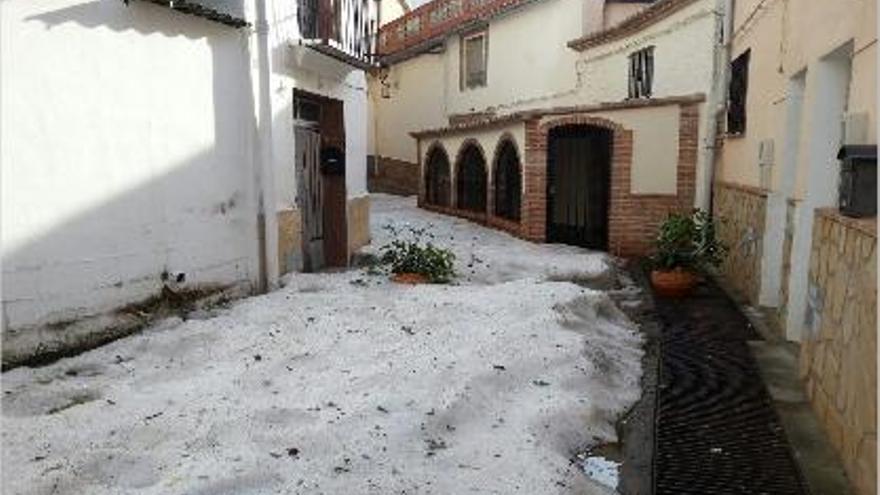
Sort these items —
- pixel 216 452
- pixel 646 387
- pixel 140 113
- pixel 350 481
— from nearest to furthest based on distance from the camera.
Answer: pixel 350 481 → pixel 216 452 → pixel 646 387 → pixel 140 113

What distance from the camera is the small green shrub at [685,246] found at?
29.3ft

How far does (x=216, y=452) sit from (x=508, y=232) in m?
10.6

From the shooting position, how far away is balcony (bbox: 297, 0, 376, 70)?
8.89 m

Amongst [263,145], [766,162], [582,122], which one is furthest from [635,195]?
[263,145]

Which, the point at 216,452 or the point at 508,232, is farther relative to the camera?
the point at 508,232

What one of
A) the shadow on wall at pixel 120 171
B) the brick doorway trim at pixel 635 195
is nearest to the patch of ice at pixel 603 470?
the shadow on wall at pixel 120 171

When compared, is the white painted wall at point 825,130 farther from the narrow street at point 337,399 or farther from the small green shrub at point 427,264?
the small green shrub at point 427,264

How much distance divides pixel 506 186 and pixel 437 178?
4351 mm

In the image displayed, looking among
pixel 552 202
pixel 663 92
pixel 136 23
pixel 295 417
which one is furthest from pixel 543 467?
pixel 663 92

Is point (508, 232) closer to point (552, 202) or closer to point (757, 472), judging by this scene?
point (552, 202)

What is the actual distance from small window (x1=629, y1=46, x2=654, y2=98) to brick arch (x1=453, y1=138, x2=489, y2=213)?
12.2ft

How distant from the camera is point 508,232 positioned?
555 inches

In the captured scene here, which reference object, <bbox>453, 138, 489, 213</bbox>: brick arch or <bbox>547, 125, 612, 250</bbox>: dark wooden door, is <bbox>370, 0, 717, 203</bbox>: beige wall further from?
<bbox>547, 125, 612, 250</bbox>: dark wooden door

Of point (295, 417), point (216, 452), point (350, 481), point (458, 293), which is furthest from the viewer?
point (458, 293)
